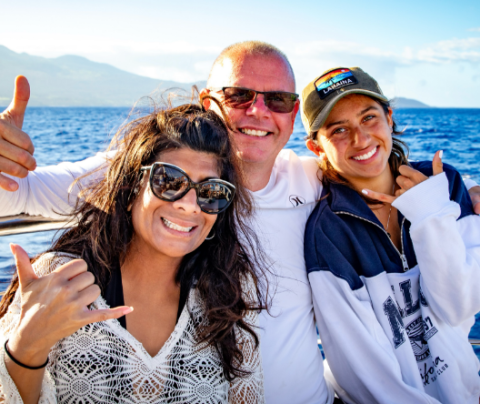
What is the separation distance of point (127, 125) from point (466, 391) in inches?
103

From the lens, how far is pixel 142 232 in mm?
1958

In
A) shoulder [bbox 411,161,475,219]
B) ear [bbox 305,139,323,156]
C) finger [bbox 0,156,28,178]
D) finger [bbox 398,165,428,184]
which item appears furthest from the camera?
ear [bbox 305,139,323,156]

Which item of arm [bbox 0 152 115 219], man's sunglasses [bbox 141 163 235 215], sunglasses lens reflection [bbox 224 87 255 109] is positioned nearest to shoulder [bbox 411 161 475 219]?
sunglasses lens reflection [bbox 224 87 255 109]

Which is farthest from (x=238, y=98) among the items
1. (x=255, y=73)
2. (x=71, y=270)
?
(x=71, y=270)

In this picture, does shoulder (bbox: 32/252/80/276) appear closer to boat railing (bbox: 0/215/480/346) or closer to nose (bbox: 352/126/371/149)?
boat railing (bbox: 0/215/480/346)

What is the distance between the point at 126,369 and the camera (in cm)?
179

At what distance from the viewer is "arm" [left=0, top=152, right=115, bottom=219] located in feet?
7.42

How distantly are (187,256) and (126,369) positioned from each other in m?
0.65

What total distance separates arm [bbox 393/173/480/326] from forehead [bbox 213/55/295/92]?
1.18 metres

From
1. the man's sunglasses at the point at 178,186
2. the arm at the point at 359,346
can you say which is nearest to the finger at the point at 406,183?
the arm at the point at 359,346

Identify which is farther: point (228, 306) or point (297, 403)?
point (297, 403)

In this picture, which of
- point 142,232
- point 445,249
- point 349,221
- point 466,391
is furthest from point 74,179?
point 466,391

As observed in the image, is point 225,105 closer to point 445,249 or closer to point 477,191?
point 445,249

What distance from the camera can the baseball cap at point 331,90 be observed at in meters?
2.74
